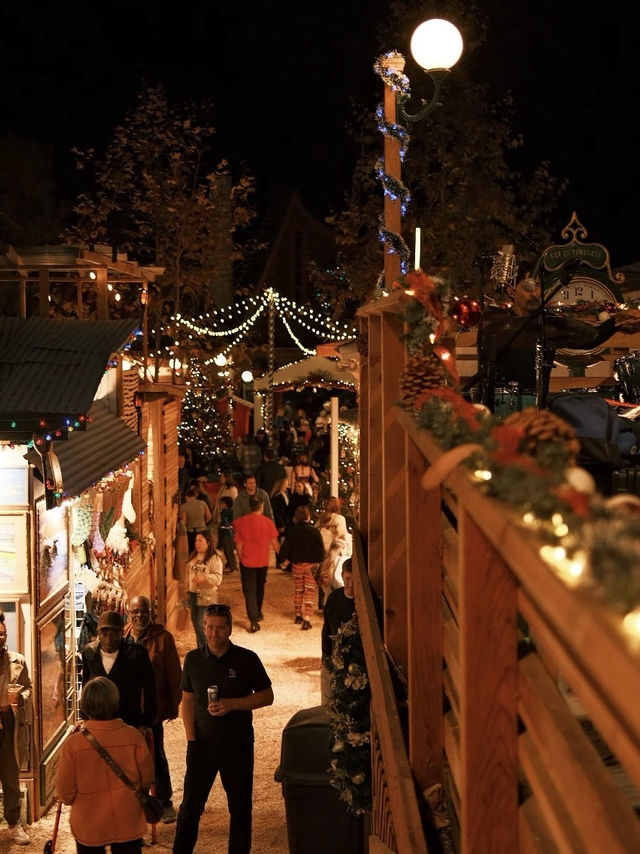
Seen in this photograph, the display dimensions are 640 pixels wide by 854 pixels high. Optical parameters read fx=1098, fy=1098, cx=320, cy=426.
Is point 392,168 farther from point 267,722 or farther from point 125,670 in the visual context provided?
point 267,722

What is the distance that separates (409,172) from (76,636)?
51.6ft

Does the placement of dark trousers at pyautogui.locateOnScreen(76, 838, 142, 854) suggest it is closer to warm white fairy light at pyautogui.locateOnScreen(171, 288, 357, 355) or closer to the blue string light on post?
the blue string light on post

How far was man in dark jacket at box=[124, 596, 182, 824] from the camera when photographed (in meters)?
7.95

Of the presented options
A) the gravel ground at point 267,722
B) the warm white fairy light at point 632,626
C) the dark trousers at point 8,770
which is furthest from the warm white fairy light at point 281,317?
the warm white fairy light at point 632,626

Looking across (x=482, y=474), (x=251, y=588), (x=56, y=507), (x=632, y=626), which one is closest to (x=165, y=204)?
(x=251, y=588)

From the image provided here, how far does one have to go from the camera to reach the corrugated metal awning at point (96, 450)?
8.66 meters

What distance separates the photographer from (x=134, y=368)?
13.7 metres

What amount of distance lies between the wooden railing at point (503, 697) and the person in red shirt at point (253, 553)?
9.06 meters

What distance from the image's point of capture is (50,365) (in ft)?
28.6

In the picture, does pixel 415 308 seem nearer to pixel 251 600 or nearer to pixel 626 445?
pixel 626 445

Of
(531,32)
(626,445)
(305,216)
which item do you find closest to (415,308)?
(626,445)

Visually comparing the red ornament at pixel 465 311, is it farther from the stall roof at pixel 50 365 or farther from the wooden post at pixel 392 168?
the stall roof at pixel 50 365

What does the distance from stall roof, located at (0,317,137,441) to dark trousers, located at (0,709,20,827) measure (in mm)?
2034

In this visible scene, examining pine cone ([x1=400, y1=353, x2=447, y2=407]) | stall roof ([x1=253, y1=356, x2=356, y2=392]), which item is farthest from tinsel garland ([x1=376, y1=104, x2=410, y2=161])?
stall roof ([x1=253, y1=356, x2=356, y2=392])
